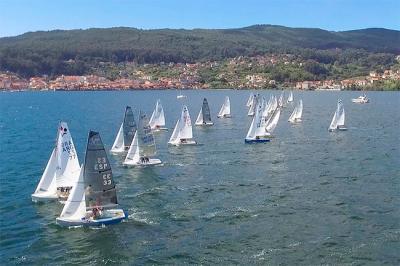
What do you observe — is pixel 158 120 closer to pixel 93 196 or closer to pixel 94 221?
pixel 93 196

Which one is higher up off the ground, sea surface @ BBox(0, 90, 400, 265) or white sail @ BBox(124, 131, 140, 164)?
white sail @ BBox(124, 131, 140, 164)

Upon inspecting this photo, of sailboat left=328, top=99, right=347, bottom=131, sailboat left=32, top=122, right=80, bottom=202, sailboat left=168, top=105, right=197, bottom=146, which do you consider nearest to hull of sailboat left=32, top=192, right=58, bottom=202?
sailboat left=32, top=122, right=80, bottom=202

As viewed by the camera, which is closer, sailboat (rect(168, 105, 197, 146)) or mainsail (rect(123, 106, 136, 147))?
mainsail (rect(123, 106, 136, 147))

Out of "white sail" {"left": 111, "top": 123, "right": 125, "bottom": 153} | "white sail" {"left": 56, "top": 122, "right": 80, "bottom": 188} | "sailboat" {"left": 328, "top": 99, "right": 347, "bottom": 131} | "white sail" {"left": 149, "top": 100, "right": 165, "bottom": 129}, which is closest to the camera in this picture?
"white sail" {"left": 56, "top": 122, "right": 80, "bottom": 188}

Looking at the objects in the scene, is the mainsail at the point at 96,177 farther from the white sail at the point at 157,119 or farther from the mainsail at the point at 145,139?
the white sail at the point at 157,119

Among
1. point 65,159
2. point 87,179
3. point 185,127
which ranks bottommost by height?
point 87,179

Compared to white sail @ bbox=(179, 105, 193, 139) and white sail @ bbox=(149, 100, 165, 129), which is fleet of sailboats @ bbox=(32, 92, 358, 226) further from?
white sail @ bbox=(149, 100, 165, 129)

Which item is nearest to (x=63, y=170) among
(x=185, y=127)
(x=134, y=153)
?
(x=134, y=153)

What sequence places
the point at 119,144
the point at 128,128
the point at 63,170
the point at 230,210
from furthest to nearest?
the point at 119,144
the point at 128,128
the point at 63,170
the point at 230,210
